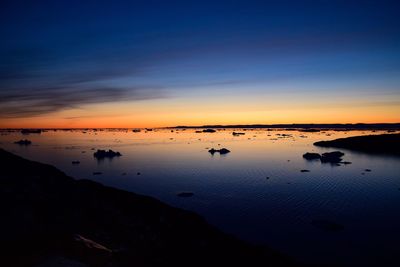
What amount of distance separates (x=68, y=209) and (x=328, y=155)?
34925mm

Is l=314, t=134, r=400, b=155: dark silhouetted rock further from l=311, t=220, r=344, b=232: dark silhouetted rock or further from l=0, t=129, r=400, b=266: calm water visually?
l=311, t=220, r=344, b=232: dark silhouetted rock

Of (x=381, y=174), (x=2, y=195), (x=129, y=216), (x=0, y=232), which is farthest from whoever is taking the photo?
(x=381, y=174)

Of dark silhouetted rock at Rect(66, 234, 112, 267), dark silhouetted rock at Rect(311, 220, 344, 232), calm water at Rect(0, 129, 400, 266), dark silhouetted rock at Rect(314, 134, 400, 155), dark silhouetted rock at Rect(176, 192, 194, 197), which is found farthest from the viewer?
dark silhouetted rock at Rect(314, 134, 400, 155)

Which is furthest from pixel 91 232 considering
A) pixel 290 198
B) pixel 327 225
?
pixel 290 198

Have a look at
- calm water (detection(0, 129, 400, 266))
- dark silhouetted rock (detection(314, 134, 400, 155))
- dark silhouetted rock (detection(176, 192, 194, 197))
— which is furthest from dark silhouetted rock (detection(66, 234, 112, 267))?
dark silhouetted rock (detection(314, 134, 400, 155))

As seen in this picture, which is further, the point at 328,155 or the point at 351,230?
the point at 328,155

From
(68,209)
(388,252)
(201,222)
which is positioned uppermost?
(68,209)

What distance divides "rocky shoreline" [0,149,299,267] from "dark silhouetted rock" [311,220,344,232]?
4489 millimetres

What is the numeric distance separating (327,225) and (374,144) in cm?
4752

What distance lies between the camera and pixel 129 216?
38.5 feet

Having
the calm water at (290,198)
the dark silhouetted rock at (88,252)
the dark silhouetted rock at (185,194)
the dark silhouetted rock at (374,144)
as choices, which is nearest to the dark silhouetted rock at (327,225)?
the calm water at (290,198)

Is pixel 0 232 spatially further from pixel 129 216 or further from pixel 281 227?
pixel 281 227

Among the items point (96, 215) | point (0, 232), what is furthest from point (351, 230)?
point (0, 232)

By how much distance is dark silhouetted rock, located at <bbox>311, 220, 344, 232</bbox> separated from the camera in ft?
47.3
